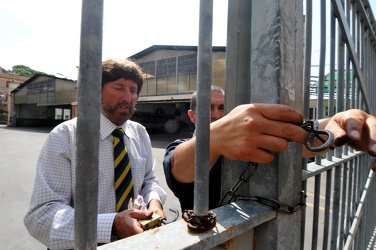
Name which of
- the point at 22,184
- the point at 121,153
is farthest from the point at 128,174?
the point at 22,184

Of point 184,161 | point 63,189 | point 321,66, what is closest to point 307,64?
point 321,66

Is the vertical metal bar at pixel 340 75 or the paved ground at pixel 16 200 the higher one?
the vertical metal bar at pixel 340 75

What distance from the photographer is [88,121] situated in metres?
0.43

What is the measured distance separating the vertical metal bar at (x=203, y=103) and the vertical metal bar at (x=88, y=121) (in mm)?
291

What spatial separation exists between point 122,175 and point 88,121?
151 centimetres

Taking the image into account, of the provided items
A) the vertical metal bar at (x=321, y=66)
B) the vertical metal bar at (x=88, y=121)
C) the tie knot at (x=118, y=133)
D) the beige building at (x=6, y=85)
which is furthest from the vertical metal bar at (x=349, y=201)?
the beige building at (x=6, y=85)

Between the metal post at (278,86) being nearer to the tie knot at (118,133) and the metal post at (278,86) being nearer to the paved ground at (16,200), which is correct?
the tie knot at (118,133)

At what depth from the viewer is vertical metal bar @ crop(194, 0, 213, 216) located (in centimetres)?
64

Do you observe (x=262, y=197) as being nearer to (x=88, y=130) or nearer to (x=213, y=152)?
(x=213, y=152)

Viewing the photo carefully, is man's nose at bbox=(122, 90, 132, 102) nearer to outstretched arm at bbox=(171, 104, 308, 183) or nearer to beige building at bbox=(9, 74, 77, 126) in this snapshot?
outstretched arm at bbox=(171, 104, 308, 183)

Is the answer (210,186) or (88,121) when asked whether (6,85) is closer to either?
(210,186)

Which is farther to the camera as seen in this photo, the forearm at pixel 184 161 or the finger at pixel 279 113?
the forearm at pixel 184 161

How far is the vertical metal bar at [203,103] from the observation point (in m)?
0.64

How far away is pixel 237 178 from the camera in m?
0.92
